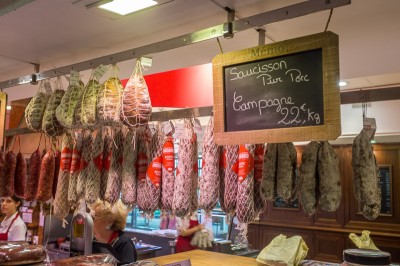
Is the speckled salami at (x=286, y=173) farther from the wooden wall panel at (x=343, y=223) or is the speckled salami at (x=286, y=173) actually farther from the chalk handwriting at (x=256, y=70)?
the wooden wall panel at (x=343, y=223)

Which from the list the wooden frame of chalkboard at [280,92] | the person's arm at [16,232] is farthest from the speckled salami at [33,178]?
the person's arm at [16,232]

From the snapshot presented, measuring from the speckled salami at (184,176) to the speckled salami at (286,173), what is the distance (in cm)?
55

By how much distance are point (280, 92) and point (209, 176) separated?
2.12 feet

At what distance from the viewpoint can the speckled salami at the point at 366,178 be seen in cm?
178

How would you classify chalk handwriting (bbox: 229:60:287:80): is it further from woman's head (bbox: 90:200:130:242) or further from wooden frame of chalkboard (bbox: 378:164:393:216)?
wooden frame of chalkboard (bbox: 378:164:393:216)

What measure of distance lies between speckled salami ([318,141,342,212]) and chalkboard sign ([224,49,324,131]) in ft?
0.89

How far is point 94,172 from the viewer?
2533 mm

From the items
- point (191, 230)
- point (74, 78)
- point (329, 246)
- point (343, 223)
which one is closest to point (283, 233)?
point (329, 246)

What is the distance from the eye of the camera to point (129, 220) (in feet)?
32.6

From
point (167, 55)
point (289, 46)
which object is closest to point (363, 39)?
point (289, 46)

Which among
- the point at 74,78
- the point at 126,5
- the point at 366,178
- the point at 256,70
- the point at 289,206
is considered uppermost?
the point at 126,5

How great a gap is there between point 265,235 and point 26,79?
6133mm

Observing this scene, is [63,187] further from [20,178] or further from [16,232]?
[16,232]

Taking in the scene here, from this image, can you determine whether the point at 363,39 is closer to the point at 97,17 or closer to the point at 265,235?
the point at 97,17
